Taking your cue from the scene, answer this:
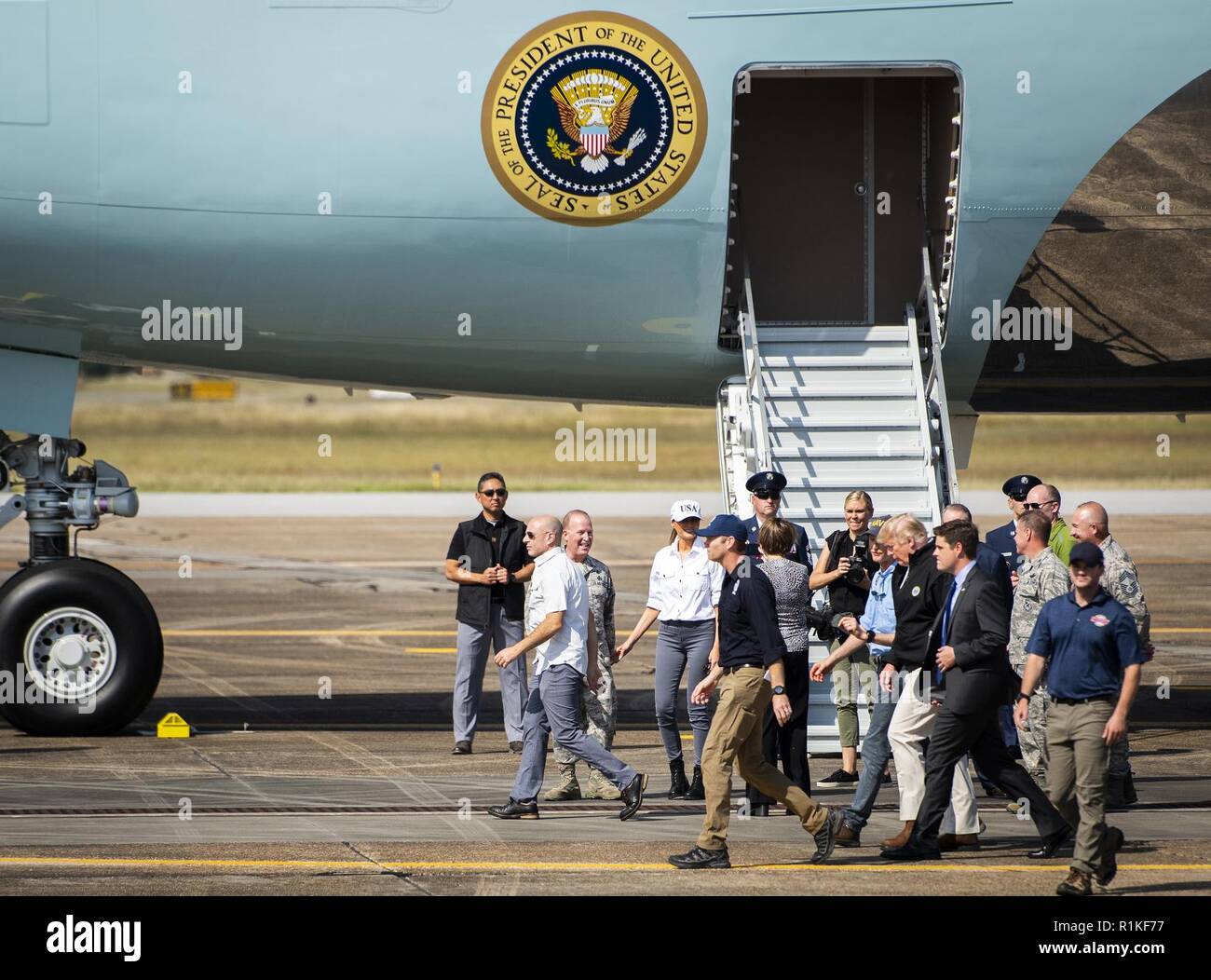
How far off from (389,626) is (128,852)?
1143 cm

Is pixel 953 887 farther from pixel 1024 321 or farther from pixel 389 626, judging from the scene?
pixel 389 626

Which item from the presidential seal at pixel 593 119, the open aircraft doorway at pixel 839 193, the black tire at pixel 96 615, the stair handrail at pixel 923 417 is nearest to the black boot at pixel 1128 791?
the stair handrail at pixel 923 417

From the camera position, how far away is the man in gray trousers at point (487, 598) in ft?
43.6

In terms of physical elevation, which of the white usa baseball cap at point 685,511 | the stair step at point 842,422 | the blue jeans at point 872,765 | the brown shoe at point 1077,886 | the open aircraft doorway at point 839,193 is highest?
the open aircraft doorway at point 839,193

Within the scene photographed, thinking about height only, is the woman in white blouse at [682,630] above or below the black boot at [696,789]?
above

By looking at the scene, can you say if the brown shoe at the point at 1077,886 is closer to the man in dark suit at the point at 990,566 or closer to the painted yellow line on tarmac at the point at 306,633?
the man in dark suit at the point at 990,566

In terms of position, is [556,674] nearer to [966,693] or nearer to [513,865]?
[513,865]

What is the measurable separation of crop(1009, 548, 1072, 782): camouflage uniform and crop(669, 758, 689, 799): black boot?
2.49m

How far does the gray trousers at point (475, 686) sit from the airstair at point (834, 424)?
231cm

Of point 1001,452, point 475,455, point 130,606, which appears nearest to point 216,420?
point 475,455

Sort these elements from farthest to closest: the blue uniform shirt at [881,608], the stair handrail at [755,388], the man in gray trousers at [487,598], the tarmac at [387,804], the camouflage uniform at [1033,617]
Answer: the man in gray trousers at [487,598]
the stair handrail at [755,388]
the camouflage uniform at [1033,617]
the blue uniform shirt at [881,608]
the tarmac at [387,804]

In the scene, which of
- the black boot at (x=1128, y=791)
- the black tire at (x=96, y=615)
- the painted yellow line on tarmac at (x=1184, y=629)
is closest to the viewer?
the black boot at (x=1128, y=791)

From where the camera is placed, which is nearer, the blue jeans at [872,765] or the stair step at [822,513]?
the blue jeans at [872,765]

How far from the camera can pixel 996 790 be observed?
12.0 m
